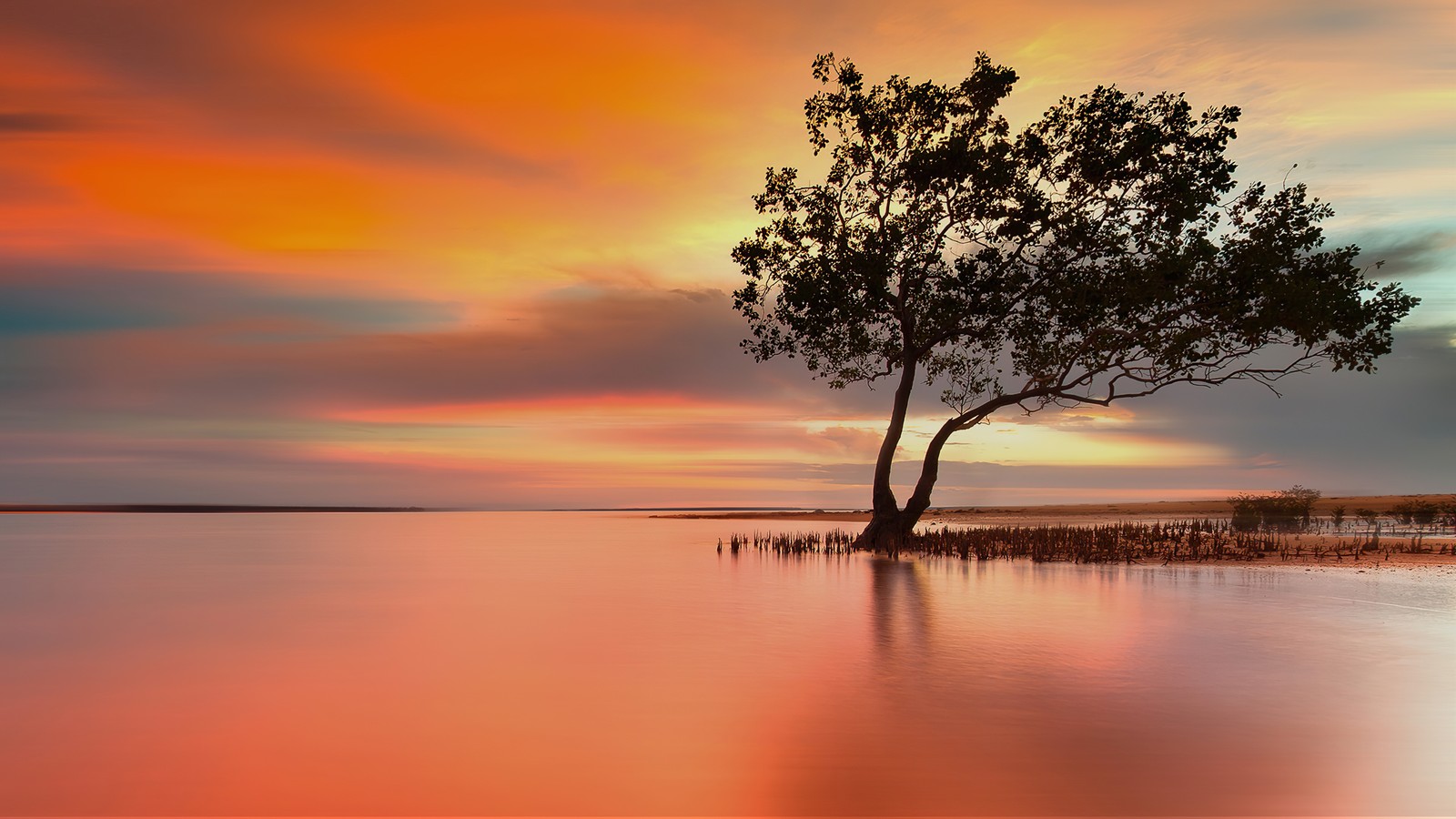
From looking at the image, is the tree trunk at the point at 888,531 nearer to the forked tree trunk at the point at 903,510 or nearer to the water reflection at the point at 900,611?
the forked tree trunk at the point at 903,510

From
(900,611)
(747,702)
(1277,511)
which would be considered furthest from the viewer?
(1277,511)

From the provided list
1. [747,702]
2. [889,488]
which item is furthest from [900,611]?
[889,488]

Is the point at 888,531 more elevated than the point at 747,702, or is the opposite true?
the point at 888,531

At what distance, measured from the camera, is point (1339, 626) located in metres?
19.8

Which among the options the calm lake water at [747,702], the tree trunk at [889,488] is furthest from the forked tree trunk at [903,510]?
the calm lake water at [747,702]

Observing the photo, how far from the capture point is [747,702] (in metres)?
13.4

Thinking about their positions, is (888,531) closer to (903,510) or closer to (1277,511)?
(903,510)

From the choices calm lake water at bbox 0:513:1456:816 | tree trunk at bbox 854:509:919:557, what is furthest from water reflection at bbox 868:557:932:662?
tree trunk at bbox 854:509:919:557

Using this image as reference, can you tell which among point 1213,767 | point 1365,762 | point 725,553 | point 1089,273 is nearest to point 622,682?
point 1213,767

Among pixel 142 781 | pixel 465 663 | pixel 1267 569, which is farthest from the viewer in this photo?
pixel 1267 569

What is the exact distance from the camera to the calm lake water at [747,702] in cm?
927

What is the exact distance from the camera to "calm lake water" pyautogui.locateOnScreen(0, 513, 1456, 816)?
9.27 m

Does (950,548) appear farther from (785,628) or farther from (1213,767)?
(1213,767)

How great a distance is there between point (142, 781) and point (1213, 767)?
34.8 feet
